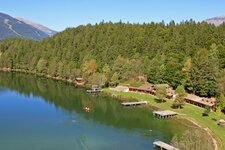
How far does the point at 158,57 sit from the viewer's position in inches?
4587

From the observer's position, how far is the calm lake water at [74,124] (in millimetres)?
59125

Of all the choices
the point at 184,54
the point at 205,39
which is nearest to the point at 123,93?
the point at 184,54

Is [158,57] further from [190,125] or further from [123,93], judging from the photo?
[190,125]

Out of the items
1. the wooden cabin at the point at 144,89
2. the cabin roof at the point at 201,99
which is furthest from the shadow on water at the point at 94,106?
the cabin roof at the point at 201,99

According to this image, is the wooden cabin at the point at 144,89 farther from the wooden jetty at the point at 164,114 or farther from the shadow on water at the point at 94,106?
the wooden jetty at the point at 164,114

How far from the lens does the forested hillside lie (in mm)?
96094

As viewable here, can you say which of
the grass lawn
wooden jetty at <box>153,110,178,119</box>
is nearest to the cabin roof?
the grass lawn

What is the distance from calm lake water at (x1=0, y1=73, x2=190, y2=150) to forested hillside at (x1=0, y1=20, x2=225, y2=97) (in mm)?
17371

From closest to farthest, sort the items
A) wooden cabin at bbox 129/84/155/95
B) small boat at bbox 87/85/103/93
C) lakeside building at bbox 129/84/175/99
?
lakeside building at bbox 129/84/175/99
wooden cabin at bbox 129/84/155/95
small boat at bbox 87/85/103/93

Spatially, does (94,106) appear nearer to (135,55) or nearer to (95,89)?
(95,89)

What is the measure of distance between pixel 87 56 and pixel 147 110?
189 ft

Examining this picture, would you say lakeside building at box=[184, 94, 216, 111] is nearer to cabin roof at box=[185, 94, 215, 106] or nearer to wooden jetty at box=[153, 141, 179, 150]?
cabin roof at box=[185, 94, 215, 106]

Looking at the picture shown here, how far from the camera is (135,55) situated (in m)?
124

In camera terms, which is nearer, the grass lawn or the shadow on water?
the grass lawn
